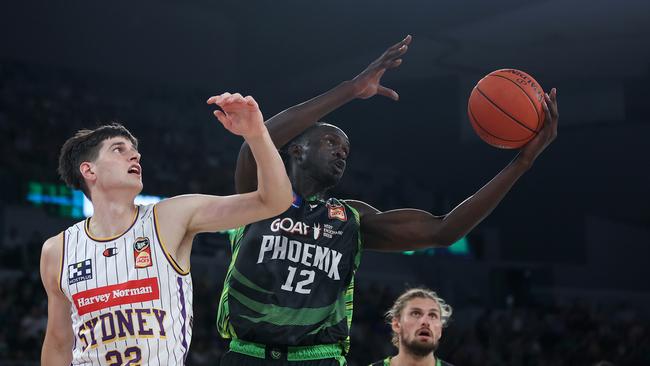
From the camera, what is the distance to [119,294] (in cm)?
326

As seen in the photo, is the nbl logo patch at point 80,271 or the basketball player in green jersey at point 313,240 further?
the basketball player in green jersey at point 313,240

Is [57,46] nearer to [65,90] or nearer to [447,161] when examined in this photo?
[65,90]

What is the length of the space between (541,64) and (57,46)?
1117 centimetres

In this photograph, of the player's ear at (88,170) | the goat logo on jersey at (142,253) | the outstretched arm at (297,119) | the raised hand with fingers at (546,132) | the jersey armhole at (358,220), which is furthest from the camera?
the jersey armhole at (358,220)

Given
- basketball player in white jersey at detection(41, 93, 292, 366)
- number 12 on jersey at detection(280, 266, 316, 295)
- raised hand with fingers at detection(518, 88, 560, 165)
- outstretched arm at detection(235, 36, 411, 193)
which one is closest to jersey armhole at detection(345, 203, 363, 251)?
number 12 on jersey at detection(280, 266, 316, 295)

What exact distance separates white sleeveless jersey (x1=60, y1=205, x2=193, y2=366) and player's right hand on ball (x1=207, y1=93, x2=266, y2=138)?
65cm

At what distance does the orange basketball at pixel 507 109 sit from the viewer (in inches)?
157

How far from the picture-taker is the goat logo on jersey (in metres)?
3.32

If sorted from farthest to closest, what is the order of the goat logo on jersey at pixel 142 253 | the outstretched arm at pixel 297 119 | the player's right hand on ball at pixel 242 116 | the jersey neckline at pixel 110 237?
the outstretched arm at pixel 297 119 < the jersey neckline at pixel 110 237 < the goat logo on jersey at pixel 142 253 < the player's right hand on ball at pixel 242 116

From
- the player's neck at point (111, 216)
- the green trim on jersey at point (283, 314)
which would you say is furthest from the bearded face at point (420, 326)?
the player's neck at point (111, 216)

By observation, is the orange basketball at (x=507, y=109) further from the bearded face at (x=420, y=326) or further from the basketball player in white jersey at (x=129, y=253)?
the bearded face at (x=420, y=326)

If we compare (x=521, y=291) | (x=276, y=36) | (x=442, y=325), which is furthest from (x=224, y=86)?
(x=442, y=325)

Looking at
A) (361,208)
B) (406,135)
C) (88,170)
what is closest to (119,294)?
(88,170)

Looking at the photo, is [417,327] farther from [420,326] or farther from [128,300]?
[128,300]
